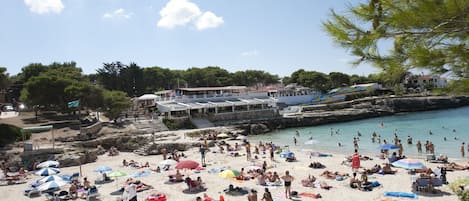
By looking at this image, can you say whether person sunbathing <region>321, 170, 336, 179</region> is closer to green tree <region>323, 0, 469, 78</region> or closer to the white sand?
the white sand

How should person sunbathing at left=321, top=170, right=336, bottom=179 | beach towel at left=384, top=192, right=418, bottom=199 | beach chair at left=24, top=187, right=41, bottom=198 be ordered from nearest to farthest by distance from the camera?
beach towel at left=384, top=192, right=418, bottom=199 < beach chair at left=24, top=187, right=41, bottom=198 < person sunbathing at left=321, top=170, right=336, bottom=179

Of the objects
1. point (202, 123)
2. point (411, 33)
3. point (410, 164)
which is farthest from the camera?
point (202, 123)

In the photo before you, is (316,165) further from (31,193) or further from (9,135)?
(9,135)

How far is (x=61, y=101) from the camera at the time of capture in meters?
40.6

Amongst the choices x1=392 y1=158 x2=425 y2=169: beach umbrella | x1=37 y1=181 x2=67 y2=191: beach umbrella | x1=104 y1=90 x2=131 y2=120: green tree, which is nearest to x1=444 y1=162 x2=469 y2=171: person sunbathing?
x1=392 y1=158 x2=425 y2=169: beach umbrella

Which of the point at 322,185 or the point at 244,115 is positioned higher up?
the point at 244,115

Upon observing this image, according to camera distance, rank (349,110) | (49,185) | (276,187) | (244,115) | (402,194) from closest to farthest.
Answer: (402,194)
(49,185)
(276,187)
(244,115)
(349,110)

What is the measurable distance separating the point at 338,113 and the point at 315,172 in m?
42.3

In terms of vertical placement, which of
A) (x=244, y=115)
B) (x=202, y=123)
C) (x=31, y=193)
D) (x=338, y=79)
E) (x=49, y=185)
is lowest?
(x=31, y=193)

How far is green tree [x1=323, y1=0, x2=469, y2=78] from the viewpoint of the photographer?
16.3 ft

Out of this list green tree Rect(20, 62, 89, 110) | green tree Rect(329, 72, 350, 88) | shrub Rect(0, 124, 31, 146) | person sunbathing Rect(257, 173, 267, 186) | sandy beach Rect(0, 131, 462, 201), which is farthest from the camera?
green tree Rect(329, 72, 350, 88)

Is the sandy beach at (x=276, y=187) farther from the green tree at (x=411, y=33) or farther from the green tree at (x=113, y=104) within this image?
the green tree at (x=113, y=104)

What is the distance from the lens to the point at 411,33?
5.54 m

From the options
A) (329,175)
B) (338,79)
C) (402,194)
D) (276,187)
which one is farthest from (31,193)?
(338,79)
